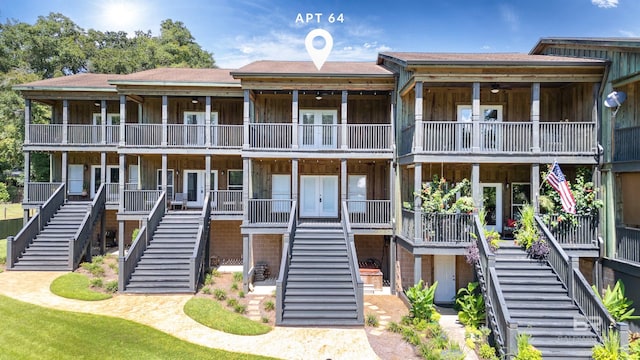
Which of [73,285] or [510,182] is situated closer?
[73,285]

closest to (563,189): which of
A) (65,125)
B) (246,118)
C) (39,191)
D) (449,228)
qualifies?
(449,228)

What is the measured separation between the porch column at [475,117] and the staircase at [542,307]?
3479 mm

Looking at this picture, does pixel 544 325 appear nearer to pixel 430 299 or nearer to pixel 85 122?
pixel 430 299

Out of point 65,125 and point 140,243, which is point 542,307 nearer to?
point 140,243

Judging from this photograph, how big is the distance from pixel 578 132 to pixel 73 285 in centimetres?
1862

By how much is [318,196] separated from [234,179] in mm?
4712

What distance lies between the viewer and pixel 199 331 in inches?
384

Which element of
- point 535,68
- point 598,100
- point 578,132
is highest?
point 535,68

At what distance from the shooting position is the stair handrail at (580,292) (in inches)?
330

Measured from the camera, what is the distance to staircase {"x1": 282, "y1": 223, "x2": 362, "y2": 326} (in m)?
10.6

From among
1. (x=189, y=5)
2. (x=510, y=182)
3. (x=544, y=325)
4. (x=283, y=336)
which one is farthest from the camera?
(x=189, y=5)

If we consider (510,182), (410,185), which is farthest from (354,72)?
(510,182)

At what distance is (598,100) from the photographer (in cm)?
1180

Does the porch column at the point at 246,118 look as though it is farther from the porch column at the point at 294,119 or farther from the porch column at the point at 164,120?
the porch column at the point at 164,120
